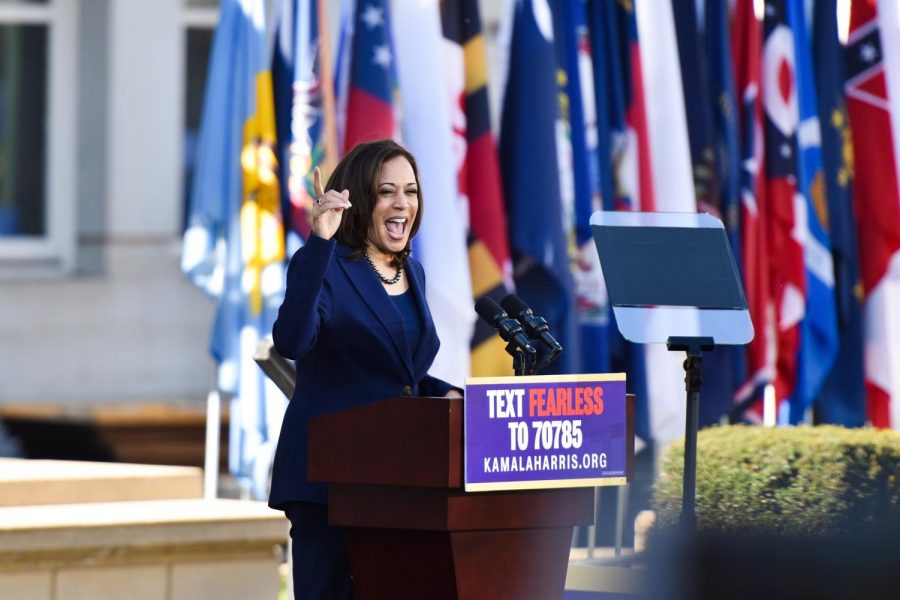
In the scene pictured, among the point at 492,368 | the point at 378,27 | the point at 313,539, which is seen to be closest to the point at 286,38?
the point at 378,27

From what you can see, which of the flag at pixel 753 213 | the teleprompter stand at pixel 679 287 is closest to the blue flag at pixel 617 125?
the flag at pixel 753 213

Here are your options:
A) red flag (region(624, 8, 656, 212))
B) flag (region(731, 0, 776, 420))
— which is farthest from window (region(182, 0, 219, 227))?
flag (region(731, 0, 776, 420))

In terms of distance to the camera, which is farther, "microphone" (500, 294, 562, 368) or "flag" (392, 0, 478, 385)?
"flag" (392, 0, 478, 385)

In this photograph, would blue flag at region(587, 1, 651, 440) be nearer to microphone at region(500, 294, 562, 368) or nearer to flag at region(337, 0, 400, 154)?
flag at region(337, 0, 400, 154)

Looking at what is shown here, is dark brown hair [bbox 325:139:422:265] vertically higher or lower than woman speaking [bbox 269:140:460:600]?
higher

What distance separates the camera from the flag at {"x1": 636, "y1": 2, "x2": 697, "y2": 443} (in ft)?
22.0

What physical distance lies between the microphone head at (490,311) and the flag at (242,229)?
9.67 ft

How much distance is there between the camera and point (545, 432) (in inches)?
125

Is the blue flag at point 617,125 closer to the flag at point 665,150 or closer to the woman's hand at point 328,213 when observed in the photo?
the flag at point 665,150

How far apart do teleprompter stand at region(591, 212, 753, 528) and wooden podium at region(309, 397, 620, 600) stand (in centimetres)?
74

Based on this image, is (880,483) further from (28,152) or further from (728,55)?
(28,152)

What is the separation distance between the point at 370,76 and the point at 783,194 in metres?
1.85

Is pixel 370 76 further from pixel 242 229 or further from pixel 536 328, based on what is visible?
pixel 536 328

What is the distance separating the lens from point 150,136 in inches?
356
